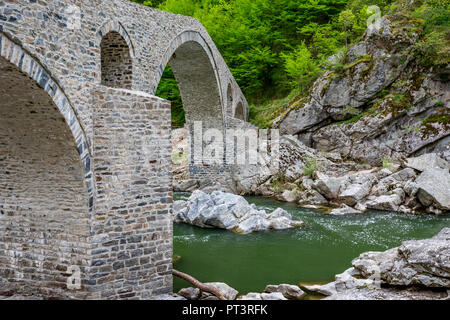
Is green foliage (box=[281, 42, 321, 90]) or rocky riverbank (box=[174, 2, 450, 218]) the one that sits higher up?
green foliage (box=[281, 42, 321, 90])

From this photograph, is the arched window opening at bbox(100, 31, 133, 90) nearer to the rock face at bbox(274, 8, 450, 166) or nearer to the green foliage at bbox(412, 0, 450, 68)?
the rock face at bbox(274, 8, 450, 166)

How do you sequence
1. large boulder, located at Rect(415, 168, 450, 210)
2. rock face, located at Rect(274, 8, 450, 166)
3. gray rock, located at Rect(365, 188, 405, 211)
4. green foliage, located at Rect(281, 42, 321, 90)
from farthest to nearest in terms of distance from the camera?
green foliage, located at Rect(281, 42, 321, 90)
rock face, located at Rect(274, 8, 450, 166)
gray rock, located at Rect(365, 188, 405, 211)
large boulder, located at Rect(415, 168, 450, 210)

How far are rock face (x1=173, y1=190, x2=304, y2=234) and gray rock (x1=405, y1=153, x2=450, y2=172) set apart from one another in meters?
5.17

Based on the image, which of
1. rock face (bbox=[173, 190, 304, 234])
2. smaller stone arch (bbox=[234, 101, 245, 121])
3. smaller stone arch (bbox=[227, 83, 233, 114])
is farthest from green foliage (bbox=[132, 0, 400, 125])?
rock face (bbox=[173, 190, 304, 234])

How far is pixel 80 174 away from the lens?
17.0 ft

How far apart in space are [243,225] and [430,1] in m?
12.8

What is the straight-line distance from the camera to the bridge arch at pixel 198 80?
1391 centimetres

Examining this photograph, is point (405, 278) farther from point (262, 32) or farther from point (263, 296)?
point (262, 32)

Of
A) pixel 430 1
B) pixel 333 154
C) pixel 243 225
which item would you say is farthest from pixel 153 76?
pixel 430 1

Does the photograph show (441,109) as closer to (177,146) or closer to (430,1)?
(430,1)

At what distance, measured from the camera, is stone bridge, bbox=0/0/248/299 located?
4832 millimetres

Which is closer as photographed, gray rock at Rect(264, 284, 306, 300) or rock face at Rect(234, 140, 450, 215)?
gray rock at Rect(264, 284, 306, 300)

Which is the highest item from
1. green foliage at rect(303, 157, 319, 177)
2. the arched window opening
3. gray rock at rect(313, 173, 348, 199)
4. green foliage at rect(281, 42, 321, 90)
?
green foliage at rect(281, 42, 321, 90)

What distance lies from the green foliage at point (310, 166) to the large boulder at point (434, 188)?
12.3 feet
